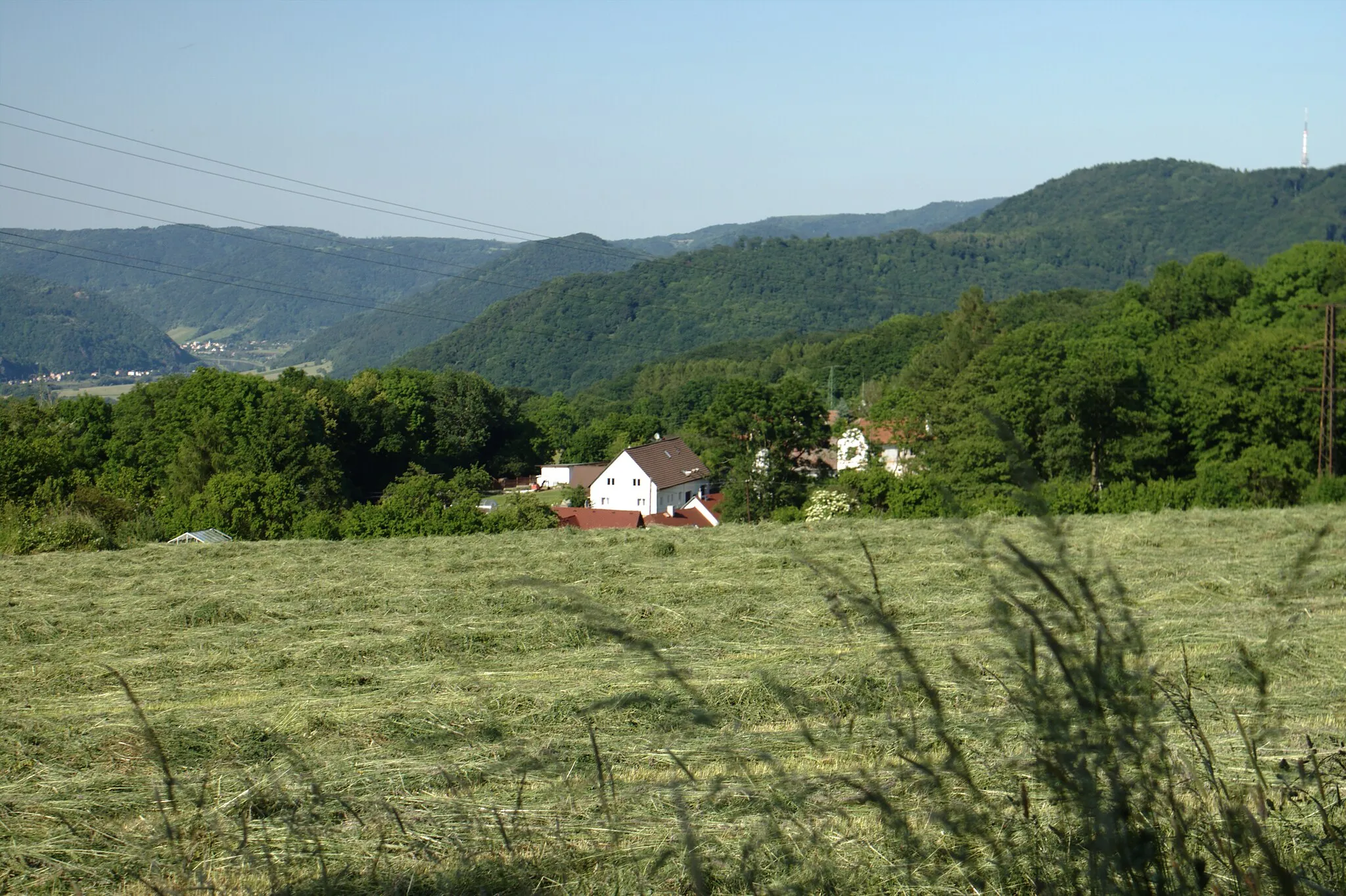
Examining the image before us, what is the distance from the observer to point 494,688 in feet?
16.9

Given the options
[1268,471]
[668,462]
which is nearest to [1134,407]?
[1268,471]

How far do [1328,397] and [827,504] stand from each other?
1454cm

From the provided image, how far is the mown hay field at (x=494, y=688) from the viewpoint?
2.70m

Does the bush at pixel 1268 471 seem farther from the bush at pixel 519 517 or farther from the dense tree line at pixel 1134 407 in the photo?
the bush at pixel 519 517

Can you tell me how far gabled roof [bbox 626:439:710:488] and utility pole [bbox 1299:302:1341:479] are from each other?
2443 centimetres

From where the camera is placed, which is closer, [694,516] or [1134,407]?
[1134,407]

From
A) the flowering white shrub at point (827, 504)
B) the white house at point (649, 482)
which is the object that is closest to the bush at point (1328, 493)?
the flowering white shrub at point (827, 504)

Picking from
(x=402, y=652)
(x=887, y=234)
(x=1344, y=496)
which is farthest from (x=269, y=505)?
(x=887, y=234)

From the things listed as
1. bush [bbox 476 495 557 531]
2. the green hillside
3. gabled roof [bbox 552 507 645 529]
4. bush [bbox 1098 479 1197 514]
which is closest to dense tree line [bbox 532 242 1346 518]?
bush [bbox 1098 479 1197 514]

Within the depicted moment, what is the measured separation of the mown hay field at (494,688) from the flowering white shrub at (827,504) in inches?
656

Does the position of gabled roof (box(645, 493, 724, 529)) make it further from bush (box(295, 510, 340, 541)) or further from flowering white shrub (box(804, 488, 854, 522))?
bush (box(295, 510, 340, 541))

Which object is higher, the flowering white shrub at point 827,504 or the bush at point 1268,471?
the bush at point 1268,471

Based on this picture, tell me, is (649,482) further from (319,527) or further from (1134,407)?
(319,527)

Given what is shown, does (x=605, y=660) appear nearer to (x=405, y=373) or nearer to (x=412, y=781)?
(x=412, y=781)
